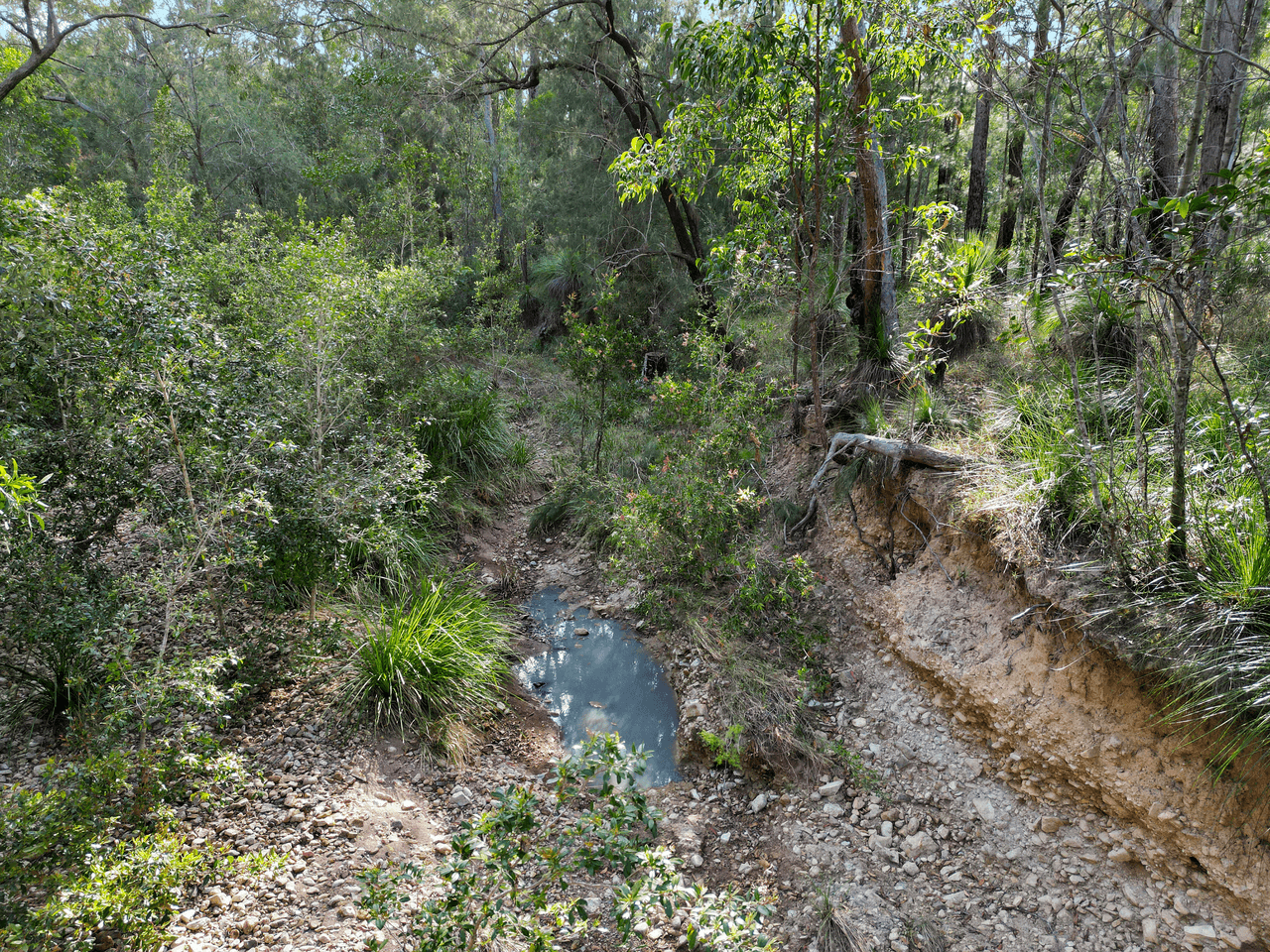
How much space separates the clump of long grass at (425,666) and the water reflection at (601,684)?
0.58 metres

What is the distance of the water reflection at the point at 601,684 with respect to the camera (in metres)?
5.08

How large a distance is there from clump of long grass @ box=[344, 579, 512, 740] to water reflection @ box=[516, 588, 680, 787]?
581 millimetres

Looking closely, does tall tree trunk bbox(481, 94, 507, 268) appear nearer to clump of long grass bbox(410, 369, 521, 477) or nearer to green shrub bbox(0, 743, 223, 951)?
clump of long grass bbox(410, 369, 521, 477)

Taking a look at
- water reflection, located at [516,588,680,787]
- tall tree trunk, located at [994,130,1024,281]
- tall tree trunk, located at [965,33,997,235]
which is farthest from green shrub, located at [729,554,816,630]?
tall tree trunk, located at [965,33,997,235]

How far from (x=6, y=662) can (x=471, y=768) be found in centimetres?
278

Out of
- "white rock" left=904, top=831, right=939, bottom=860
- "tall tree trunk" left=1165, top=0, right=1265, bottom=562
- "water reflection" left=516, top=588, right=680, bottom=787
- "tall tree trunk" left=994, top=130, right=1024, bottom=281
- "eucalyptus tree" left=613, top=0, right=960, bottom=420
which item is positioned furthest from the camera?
"tall tree trunk" left=994, top=130, right=1024, bottom=281

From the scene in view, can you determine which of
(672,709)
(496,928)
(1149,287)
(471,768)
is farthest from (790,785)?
(1149,287)

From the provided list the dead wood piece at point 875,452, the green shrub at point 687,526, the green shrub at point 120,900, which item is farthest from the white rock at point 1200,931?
the green shrub at point 120,900

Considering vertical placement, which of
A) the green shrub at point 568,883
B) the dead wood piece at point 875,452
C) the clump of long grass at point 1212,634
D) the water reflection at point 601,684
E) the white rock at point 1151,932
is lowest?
the water reflection at point 601,684

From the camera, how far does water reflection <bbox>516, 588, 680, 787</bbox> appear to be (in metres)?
5.08

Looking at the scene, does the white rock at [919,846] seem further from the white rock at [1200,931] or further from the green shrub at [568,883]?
the green shrub at [568,883]

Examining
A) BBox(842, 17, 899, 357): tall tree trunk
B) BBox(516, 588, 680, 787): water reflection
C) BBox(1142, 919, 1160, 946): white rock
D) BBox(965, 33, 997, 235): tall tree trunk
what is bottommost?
BBox(516, 588, 680, 787): water reflection

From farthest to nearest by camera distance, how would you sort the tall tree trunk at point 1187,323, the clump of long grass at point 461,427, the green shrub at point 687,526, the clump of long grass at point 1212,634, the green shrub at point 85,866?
the clump of long grass at point 461,427
the green shrub at point 687,526
the clump of long grass at point 1212,634
the tall tree trunk at point 1187,323
the green shrub at point 85,866

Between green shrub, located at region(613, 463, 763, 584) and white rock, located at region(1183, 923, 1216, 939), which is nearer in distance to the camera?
white rock, located at region(1183, 923, 1216, 939)
